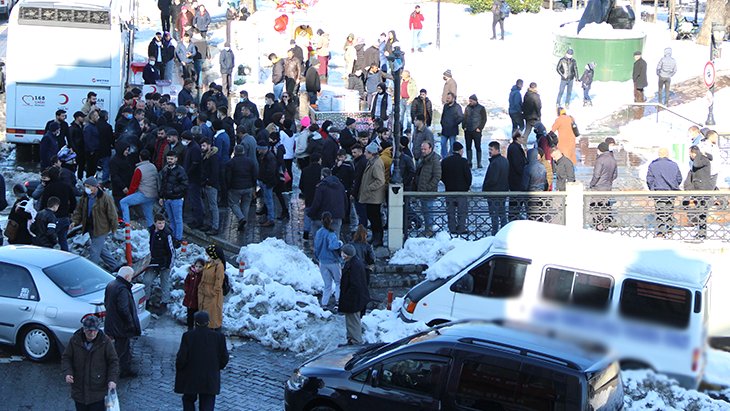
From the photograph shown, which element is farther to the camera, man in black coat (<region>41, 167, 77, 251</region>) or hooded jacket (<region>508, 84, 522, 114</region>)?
hooded jacket (<region>508, 84, 522, 114</region>)

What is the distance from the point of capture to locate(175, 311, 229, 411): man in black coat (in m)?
10.4

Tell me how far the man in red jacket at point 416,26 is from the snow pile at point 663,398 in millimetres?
26548

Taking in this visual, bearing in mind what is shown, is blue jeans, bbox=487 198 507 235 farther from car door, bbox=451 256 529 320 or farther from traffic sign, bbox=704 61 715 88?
traffic sign, bbox=704 61 715 88

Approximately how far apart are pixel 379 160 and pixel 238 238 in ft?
9.48

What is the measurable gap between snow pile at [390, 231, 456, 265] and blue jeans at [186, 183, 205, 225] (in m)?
3.55

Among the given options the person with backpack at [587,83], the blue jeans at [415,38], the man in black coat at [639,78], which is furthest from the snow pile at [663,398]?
the blue jeans at [415,38]

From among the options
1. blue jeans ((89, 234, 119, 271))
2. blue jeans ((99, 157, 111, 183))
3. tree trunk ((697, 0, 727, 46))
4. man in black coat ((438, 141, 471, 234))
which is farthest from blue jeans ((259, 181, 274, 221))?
tree trunk ((697, 0, 727, 46))

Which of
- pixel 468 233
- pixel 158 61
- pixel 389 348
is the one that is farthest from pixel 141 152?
pixel 158 61

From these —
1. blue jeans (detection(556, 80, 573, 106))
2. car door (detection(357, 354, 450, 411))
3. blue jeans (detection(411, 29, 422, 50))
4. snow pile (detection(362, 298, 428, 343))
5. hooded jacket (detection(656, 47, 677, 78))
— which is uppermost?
blue jeans (detection(411, 29, 422, 50))

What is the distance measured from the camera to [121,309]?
1199 centimetres

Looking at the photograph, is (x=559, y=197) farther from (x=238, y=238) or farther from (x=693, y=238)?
(x=238, y=238)

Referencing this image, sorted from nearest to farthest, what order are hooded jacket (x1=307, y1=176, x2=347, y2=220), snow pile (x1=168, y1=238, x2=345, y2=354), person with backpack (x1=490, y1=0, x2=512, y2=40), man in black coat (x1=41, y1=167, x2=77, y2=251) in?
snow pile (x1=168, y1=238, x2=345, y2=354) < man in black coat (x1=41, y1=167, x2=77, y2=251) < hooded jacket (x1=307, y1=176, x2=347, y2=220) < person with backpack (x1=490, y1=0, x2=512, y2=40)

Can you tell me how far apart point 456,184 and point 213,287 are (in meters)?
6.45

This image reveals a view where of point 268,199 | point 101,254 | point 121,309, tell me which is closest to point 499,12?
point 268,199
